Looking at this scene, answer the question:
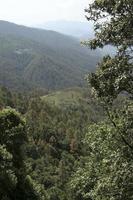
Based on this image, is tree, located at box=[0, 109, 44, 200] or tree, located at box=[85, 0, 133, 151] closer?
tree, located at box=[85, 0, 133, 151]

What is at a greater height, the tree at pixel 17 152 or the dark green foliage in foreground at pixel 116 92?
the dark green foliage in foreground at pixel 116 92

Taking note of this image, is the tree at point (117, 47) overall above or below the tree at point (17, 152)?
above

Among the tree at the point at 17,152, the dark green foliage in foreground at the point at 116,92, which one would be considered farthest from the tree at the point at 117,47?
the tree at the point at 17,152

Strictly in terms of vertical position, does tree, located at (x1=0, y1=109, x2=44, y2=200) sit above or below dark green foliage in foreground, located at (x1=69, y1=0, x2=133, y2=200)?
below

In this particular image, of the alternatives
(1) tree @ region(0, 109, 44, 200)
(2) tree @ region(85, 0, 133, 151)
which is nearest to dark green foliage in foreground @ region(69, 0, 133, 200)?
(2) tree @ region(85, 0, 133, 151)

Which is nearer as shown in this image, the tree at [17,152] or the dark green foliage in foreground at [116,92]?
the dark green foliage in foreground at [116,92]

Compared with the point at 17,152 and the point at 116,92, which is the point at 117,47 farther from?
the point at 17,152

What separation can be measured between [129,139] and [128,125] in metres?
1.40

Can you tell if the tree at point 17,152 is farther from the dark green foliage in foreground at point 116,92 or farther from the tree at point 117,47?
the tree at point 117,47

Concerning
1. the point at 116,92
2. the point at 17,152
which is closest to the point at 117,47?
the point at 116,92

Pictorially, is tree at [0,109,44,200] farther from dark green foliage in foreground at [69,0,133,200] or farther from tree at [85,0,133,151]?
tree at [85,0,133,151]

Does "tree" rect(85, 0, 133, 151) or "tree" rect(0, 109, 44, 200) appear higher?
"tree" rect(85, 0, 133, 151)

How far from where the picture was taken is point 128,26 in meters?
20.1

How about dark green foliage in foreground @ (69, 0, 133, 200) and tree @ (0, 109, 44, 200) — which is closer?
dark green foliage in foreground @ (69, 0, 133, 200)
